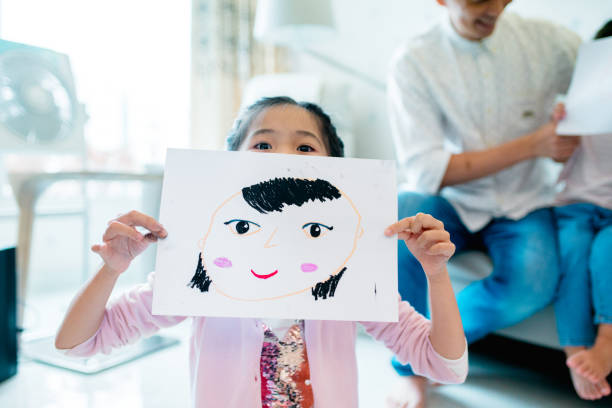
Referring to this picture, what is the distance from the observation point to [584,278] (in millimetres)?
989

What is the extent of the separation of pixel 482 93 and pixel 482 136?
0.11 m

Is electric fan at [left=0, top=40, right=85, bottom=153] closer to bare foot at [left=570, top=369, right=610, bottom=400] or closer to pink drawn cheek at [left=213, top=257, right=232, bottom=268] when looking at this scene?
pink drawn cheek at [left=213, top=257, right=232, bottom=268]

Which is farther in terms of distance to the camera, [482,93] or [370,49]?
[370,49]

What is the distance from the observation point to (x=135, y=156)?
2.48 meters

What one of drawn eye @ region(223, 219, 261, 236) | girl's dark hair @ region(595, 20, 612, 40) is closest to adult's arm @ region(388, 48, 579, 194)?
girl's dark hair @ region(595, 20, 612, 40)

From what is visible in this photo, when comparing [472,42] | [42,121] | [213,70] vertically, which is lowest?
[42,121]

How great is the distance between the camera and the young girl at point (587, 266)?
3.06 ft

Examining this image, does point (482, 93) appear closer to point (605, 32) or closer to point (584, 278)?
point (605, 32)

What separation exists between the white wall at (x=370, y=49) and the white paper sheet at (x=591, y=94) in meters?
1.14

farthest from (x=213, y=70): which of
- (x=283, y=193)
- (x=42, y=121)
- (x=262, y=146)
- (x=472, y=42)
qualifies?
(x=283, y=193)

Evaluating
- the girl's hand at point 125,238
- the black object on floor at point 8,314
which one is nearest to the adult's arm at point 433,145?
the girl's hand at point 125,238

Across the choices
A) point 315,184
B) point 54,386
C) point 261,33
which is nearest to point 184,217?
point 315,184

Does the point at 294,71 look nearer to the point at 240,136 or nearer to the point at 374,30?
the point at 374,30

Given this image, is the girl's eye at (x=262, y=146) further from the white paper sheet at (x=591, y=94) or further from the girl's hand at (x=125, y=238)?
the white paper sheet at (x=591, y=94)
